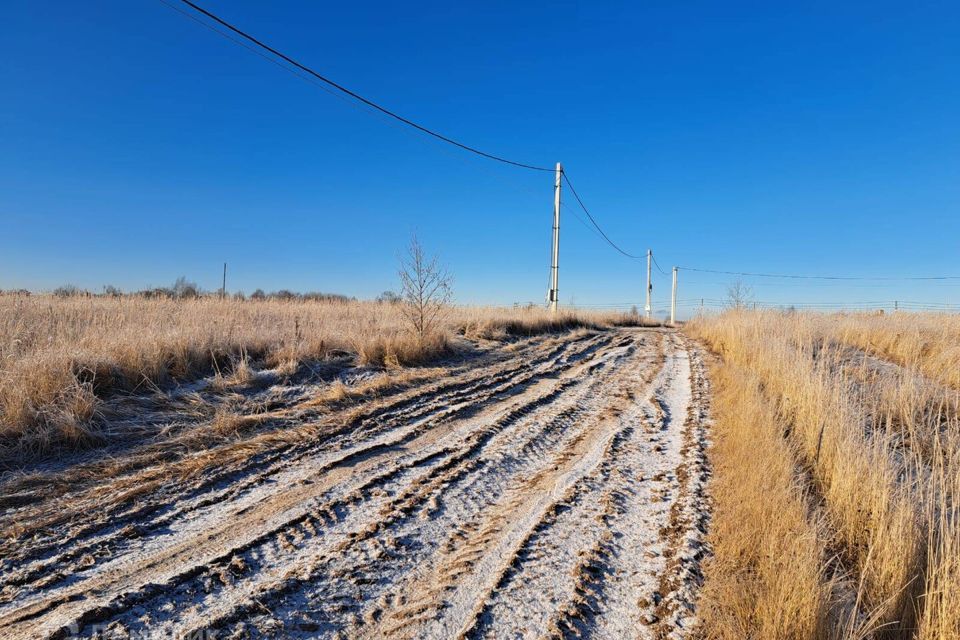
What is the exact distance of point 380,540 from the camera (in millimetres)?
2625

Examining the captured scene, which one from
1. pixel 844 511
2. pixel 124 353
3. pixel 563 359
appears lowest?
pixel 844 511

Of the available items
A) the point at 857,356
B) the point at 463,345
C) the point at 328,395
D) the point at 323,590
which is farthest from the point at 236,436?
the point at 857,356

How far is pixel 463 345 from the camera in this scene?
10.7 metres

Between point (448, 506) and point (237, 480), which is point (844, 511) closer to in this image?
point (448, 506)

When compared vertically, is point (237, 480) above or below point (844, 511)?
below

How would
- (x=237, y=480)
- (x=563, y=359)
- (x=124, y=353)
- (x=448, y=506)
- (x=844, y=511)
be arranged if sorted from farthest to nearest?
(x=563, y=359), (x=124, y=353), (x=237, y=480), (x=448, y=506), (x=844, y=511)

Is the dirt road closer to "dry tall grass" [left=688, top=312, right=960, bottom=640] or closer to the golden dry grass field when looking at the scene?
the golden dry grass field

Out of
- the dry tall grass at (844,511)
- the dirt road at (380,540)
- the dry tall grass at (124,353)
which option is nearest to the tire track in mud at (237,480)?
the dirt road at (380,540)

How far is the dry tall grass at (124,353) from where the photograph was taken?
4.07 meters

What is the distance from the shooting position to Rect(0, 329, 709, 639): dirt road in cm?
199

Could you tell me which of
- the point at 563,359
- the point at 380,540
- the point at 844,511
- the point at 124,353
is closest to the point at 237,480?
the point at 380,540

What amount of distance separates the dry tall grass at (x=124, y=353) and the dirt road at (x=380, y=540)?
114 cm

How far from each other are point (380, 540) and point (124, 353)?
16.8 ft

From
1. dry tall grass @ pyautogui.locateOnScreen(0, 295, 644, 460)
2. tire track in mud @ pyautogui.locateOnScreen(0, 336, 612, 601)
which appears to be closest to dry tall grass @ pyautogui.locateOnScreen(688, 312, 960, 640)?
tire track in mud @ pyautogui.locateOnScreen(0, 336, 612, 601)
